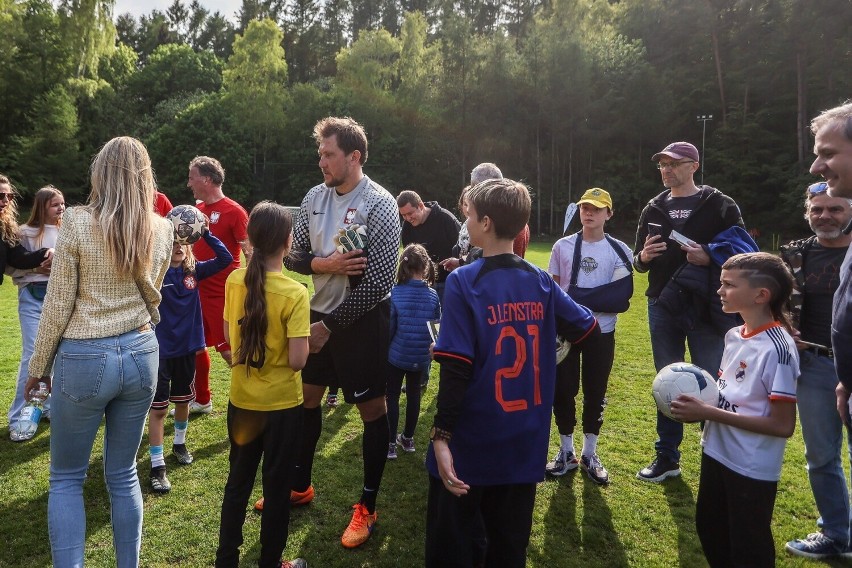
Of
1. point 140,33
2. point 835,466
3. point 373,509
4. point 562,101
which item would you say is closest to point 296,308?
point 373,509

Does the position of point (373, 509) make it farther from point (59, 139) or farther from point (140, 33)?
point (140, 33)

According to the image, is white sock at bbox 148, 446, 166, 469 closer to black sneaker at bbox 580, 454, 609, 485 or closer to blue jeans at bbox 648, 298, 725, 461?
black sneaker at bbox 580, 454, 609, 485

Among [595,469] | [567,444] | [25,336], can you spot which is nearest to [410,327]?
[567,444]

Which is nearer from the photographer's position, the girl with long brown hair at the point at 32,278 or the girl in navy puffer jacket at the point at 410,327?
the girl in navy puffer jacket at the point at 410,327

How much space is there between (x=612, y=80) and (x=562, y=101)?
12.0ft

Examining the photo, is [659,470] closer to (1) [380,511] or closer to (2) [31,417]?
(1) [380,511]

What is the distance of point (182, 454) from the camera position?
466 cm

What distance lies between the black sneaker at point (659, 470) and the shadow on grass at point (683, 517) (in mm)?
43

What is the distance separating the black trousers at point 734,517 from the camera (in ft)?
8.70

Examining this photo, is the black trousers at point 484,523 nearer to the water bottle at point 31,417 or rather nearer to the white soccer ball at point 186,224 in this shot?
the white soccer ball at point 186,224

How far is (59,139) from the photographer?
3788 centimetres

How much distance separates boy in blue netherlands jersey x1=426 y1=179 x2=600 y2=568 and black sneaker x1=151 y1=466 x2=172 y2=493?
2.49 metres

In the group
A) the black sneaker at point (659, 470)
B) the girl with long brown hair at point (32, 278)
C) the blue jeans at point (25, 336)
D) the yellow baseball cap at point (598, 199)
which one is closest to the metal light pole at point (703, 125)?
the yellow baseball cap at point (598, 199)

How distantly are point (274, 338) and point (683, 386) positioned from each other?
6.81 feet
